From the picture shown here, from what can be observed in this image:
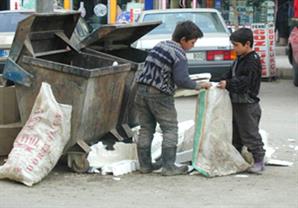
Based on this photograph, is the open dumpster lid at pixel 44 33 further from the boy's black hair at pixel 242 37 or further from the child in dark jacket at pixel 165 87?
the boy's black hair at pixel 242 37

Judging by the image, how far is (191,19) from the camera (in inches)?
526

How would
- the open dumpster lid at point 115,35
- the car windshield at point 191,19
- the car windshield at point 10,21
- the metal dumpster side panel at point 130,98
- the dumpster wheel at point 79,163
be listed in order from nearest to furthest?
the dumpster wheel at point 79,163 < the metal dumpster side panel at point 130,98 < the open dumpster lid at point 115,35 < the car windshield at point 10,21 < the car windshield at point 191,19

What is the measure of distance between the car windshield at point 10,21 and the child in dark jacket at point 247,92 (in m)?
6.56

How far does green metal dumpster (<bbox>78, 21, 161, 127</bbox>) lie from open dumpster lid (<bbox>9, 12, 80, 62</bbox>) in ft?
0.74

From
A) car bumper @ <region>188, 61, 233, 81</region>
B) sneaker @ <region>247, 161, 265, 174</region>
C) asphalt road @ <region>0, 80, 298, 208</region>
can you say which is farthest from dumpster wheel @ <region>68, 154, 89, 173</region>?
car bumper @ <region>188, 61, 233, 81</region>

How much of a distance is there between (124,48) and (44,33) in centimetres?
128

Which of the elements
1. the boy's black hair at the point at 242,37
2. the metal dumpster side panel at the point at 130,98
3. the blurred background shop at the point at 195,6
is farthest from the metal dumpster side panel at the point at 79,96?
the blurred background shop at the point at 195,6

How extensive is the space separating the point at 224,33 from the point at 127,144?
5899mm

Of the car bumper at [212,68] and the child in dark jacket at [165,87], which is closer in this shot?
the child in dark jacket at [165,87]

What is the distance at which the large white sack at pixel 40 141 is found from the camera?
665 centimetres

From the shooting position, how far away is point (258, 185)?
269 inches

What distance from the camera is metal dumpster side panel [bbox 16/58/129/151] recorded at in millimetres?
7013

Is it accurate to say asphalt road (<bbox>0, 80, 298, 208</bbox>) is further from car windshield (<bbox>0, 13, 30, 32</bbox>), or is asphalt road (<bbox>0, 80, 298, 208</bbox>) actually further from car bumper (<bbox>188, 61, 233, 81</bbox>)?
car windshield (<bbox>0, 13, 30, 32</bbox>)

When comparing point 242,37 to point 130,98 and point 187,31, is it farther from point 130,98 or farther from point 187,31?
point 130,98
